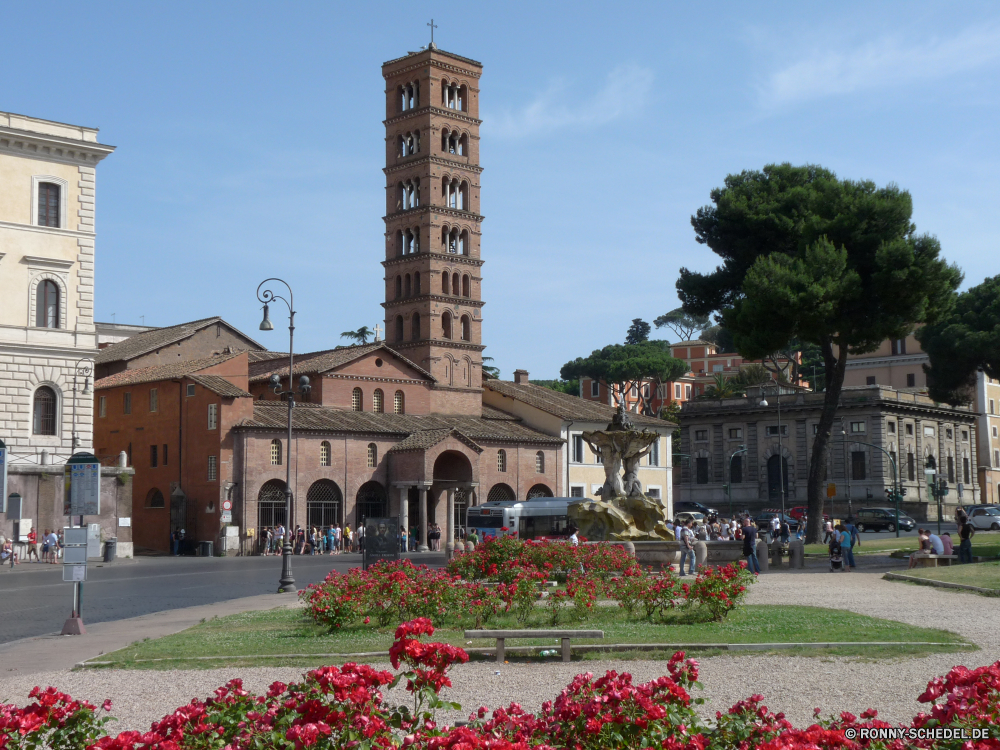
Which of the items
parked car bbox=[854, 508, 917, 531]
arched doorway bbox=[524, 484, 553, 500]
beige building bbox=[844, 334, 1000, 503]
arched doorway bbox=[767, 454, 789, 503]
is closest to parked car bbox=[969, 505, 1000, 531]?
parked car bbox=[854, 508, 917, 531]

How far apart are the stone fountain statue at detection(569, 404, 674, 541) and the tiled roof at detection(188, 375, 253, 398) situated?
25117 mm

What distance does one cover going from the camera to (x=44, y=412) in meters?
44.7

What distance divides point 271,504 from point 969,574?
3336cm

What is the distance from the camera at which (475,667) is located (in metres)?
12.6

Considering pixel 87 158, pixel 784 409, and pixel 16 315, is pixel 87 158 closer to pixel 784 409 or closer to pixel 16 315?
pixel 16 315

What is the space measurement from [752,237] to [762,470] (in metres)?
42.3

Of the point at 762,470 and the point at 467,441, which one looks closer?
the point at 467,441

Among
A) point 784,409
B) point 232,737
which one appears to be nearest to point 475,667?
point 232,737

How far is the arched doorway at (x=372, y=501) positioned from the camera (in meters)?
53.7

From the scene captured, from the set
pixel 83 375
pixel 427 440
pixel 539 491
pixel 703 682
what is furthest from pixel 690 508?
pixel 703 682

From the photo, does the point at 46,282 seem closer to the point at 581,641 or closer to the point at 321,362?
the point at 321,362

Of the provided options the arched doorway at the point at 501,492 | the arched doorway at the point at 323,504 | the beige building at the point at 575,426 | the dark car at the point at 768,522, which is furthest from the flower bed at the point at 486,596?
the beige building at the point at 575,426

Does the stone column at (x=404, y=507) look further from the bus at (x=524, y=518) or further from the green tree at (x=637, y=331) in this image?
the green tree at (x=637, y=331)

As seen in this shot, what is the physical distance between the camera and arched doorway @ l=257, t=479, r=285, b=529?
49.8m
